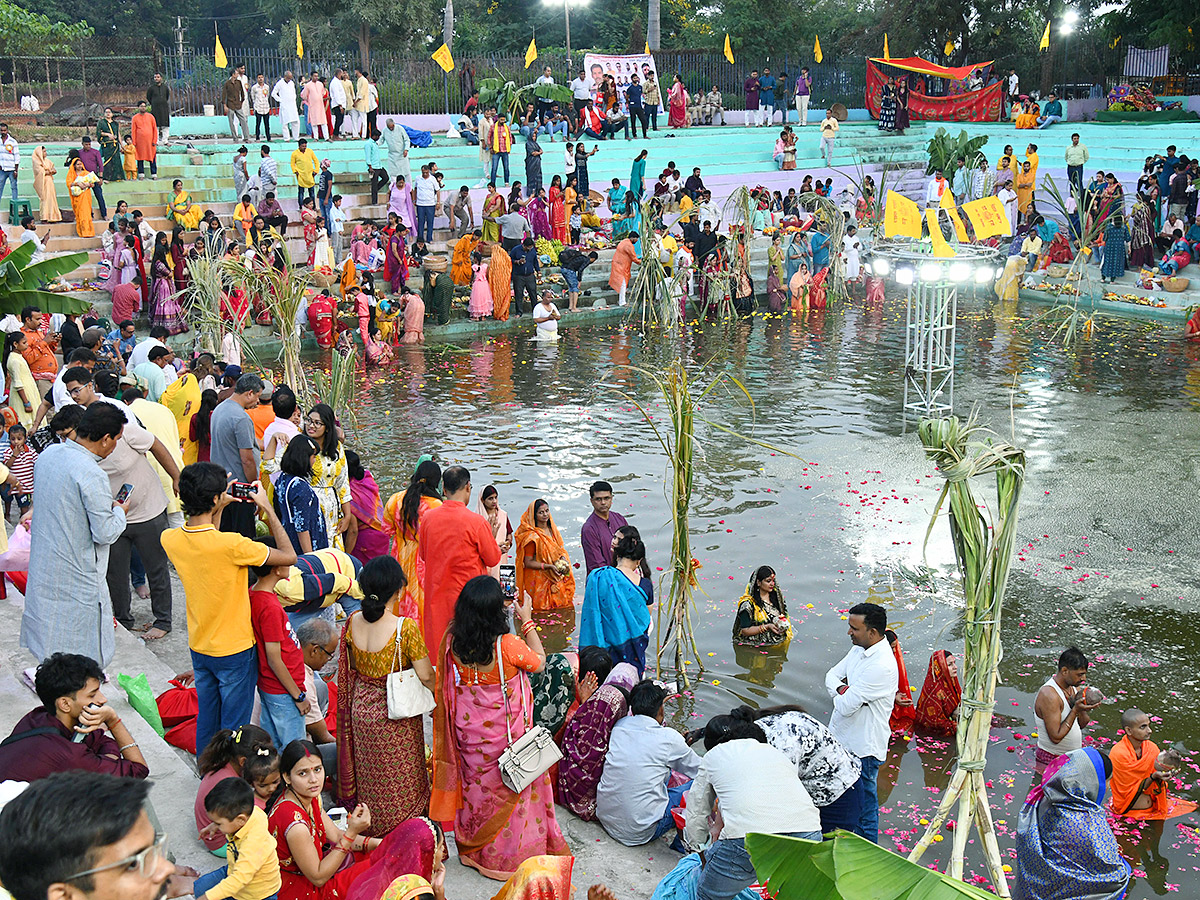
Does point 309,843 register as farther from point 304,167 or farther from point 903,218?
point 304,167

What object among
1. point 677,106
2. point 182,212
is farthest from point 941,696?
point 677,106

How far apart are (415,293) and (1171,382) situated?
31.6 ft

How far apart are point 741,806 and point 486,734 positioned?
110 cm

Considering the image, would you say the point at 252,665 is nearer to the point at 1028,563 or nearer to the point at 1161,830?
the point at 1161,830

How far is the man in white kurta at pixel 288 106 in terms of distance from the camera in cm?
2078

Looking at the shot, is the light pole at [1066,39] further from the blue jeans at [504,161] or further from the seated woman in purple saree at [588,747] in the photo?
the seated woman in purple saree at [588,747]

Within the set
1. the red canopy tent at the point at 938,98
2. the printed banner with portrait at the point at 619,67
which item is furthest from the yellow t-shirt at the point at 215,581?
the red canopy tent at the point at 938,98

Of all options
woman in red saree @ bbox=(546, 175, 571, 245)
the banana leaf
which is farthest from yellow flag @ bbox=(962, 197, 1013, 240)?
woman in red saree @ bbox=(546, 175, 571, 245)

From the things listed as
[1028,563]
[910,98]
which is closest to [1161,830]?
[1028,563]

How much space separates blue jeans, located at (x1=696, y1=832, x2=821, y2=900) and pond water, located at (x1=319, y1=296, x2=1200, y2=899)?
3.74 feet

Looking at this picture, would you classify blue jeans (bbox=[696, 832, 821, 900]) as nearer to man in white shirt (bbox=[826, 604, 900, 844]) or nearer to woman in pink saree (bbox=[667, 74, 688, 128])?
man in white shirt (bbox=[826, 604, 900, 844])

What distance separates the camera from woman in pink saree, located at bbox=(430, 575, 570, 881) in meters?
4.18

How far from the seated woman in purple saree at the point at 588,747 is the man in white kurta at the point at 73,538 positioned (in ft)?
7.10

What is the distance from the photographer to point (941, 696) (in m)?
5.88
